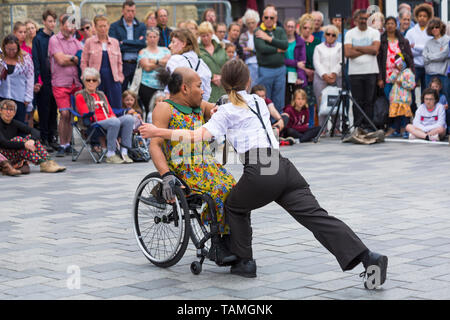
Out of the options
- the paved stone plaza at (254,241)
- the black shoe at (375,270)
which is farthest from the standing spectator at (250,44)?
Result: the black shoe at (375,270)

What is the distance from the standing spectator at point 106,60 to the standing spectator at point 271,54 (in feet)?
7.92

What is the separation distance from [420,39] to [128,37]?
4676 millimetres

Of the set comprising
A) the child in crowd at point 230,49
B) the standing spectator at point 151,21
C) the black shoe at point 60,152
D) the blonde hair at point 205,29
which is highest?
the standing spectator at point 151,21

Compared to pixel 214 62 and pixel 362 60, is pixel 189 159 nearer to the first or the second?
pixel 214 62

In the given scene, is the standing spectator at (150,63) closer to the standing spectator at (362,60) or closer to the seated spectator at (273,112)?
the seated spectator at (273,112)

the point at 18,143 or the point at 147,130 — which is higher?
the point at 147,130

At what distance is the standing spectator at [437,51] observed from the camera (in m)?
13.2

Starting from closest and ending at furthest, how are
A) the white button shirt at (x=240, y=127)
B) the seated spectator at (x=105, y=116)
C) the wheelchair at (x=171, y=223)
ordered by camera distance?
the white button shirt at (x=240, y=127) < the wheelchair at (x=171, y=223) < the seated spectator at (x=105, y=116)

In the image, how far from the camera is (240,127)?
530 cm

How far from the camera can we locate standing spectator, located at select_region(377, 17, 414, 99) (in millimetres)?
13555

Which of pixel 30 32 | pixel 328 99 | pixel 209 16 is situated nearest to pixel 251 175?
pixel 30 32

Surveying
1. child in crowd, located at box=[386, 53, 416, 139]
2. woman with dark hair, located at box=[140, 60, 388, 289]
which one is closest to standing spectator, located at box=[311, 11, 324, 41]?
child in crowd, located at box=[386, 53, 416, 139]
